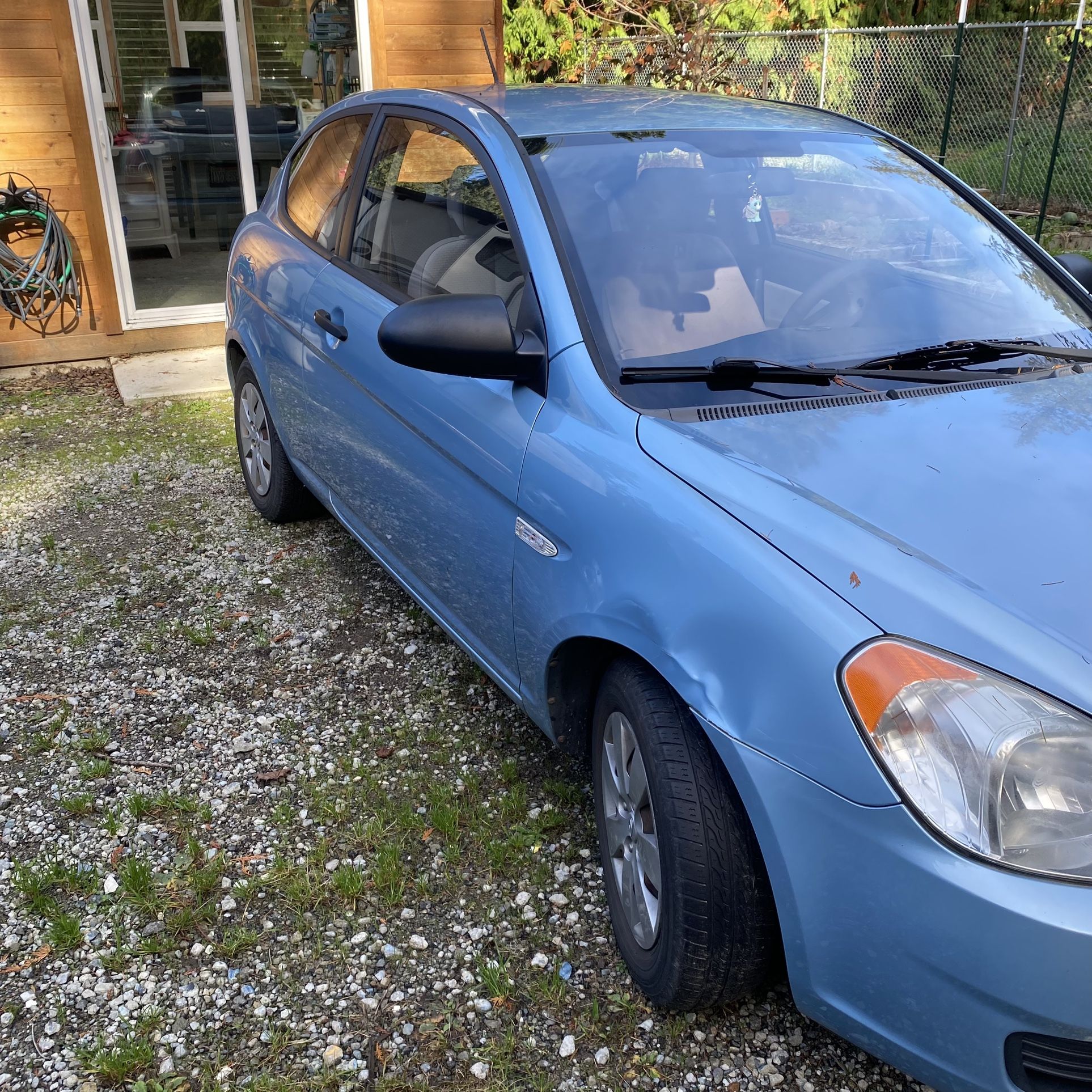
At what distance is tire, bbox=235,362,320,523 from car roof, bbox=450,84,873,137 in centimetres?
165

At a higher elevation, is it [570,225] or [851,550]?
[570,225]

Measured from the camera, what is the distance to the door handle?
130 inches

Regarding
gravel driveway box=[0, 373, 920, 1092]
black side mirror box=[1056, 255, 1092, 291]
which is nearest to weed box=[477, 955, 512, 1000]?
gravel driveway box=[0, 373, 920, 1092]

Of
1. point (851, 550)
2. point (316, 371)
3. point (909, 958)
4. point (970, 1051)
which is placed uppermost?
point (851, 550)

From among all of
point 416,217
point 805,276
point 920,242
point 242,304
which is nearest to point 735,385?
point 805,276

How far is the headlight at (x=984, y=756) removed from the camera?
1.51 metres

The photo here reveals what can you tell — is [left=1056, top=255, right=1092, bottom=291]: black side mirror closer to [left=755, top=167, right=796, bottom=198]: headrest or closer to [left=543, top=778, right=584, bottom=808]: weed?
[left=755, top=167, right=796, bottom=198]: headrest

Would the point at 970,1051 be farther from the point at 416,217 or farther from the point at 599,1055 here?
the point at 416,217

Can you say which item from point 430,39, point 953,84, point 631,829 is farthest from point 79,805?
point 953,84

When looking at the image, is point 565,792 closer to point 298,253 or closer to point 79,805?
point 79,805

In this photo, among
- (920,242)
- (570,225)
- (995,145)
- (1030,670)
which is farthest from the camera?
(995,145)

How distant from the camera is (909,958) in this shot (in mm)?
1587

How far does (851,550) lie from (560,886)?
4.18 feet

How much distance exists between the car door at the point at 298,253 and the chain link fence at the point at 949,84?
7551 millimetres
